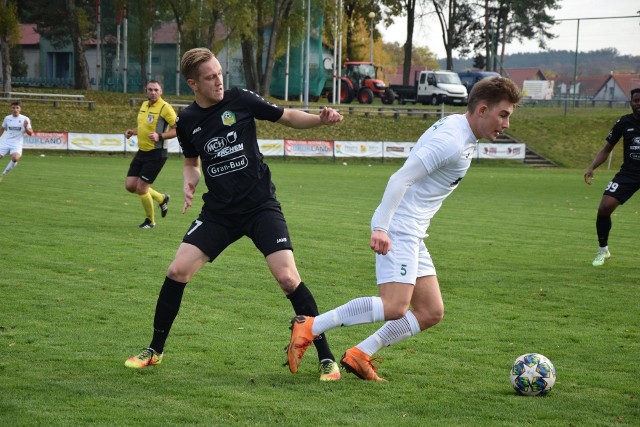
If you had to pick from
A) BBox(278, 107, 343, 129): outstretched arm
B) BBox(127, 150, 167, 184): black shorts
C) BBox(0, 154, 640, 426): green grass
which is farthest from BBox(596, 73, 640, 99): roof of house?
BBox(278, 107, 343, 129): outstretched arm

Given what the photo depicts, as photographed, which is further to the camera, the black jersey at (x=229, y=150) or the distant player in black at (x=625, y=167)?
the distant player in black at (x=625, y=167)

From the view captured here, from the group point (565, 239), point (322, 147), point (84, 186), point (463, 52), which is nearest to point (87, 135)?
point (322, 147)

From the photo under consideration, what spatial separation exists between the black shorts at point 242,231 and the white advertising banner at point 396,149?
33.5 m

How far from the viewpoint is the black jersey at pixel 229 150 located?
20.2ft

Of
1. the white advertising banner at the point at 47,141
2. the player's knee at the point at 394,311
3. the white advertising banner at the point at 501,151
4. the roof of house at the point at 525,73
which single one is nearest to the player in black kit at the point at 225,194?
the player's knee at the point at 394,311

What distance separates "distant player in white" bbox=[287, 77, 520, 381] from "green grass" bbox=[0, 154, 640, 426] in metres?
0.48

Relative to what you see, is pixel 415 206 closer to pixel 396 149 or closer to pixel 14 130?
pixel 14 130

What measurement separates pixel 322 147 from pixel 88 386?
33.6m

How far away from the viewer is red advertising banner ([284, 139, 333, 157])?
127 ft

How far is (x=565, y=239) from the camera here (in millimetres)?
14492

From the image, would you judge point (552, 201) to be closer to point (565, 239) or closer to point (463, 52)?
point (565, 239)

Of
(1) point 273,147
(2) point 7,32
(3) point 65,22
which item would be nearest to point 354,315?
(1) point 273,147

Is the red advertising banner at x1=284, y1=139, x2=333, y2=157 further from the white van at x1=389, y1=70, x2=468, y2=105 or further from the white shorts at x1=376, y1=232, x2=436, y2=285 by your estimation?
the white shorts at x1=376, y1=232, x2=436, y2=285

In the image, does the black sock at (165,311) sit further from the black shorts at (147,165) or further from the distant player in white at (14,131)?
the distant player in white at (14,131)
